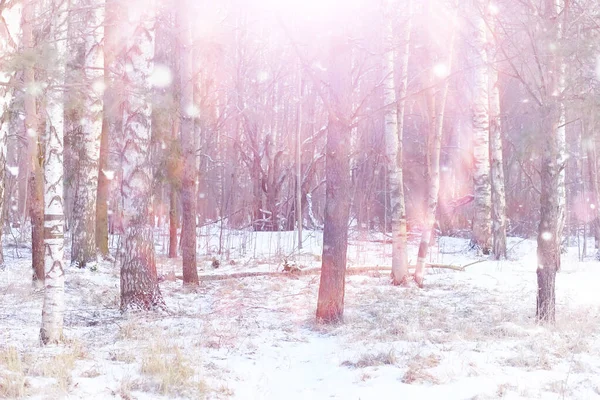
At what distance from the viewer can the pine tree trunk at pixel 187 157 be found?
9.93m

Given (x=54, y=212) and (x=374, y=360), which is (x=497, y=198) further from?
(x=54, y=212)

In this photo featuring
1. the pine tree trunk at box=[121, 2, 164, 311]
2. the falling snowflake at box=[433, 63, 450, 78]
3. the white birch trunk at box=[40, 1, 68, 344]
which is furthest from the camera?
the falling snowflake at box=[433, 63, 450, 78]

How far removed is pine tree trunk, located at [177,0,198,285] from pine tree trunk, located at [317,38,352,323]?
3.61m

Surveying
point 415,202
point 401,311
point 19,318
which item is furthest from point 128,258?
point 415,202

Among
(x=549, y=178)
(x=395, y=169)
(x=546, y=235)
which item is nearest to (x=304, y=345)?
(x=546, y=235)

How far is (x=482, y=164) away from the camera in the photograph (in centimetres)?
1404

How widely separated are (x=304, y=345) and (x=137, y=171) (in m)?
3.41

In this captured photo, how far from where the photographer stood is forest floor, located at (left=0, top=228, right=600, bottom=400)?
4.43 metres

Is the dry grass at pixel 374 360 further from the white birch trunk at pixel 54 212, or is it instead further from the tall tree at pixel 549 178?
the white birch trunk at pixel 54 212

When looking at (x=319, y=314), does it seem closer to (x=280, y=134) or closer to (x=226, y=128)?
(x=280, y=134)

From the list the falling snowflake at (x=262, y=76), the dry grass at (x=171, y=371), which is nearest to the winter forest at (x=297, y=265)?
the dry grass at (x=171, y=371)

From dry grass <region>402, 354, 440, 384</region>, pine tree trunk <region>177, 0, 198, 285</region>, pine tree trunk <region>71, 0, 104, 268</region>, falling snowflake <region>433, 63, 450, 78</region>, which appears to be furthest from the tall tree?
pine tree trunk <region>71, 0, 104, 268</region>

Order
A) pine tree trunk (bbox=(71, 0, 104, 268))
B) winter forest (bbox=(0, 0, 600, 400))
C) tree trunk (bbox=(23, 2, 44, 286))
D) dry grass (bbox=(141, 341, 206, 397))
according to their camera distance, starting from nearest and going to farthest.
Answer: dry grass (bbox=(141, 341, 206, 397)) < winter forest (bbox=(0, 0, 600, 400)) < tree trunk (bbox=(23, 2, 44, 286)) < pine tree trunk (bbox=(71, 0, 104, 268))

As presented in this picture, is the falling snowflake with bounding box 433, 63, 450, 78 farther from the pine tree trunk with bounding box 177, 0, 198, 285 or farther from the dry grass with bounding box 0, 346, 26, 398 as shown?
the dry grass with bounding box 0, 346, 26, 398
